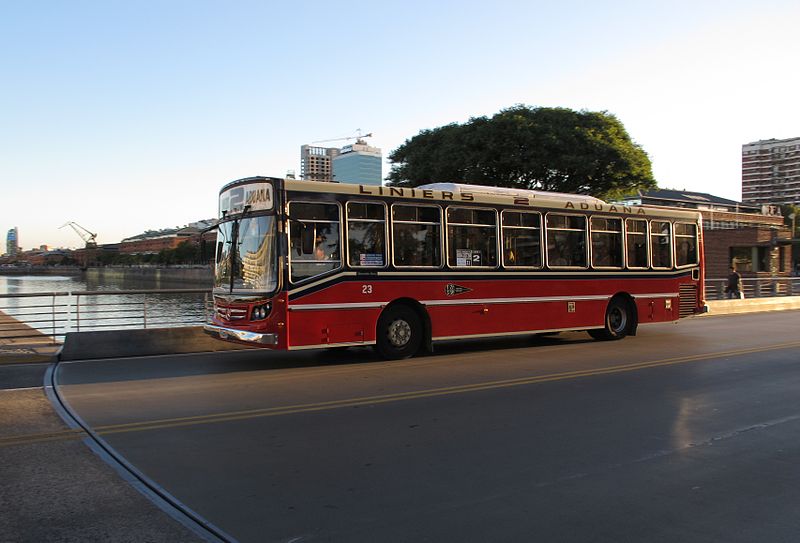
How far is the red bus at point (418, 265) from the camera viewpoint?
10.9 m

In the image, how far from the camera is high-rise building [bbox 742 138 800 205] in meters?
167

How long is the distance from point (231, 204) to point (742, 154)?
198 metres

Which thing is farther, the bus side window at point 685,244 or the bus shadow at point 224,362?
the bus side window at point 685,244

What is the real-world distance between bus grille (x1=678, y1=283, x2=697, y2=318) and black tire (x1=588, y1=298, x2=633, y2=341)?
75.5 inches

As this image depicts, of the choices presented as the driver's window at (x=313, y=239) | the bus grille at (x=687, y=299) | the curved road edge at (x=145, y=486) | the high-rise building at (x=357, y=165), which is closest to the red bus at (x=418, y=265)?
the driver's window at (x=313, y=239)

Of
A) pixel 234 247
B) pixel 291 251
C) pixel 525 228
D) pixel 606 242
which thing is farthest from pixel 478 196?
pixel 234 247

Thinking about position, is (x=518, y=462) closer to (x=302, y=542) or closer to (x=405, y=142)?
(x=302, y=542)

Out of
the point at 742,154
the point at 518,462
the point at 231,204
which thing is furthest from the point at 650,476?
the point at 742,154

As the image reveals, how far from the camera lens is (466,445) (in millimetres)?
6195

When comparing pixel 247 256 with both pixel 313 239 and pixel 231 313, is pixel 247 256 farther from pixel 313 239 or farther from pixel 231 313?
pixel 313 239

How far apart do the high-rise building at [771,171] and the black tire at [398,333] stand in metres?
177

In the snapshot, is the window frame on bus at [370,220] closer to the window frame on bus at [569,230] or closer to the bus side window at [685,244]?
the window frame on bus at [569,230]

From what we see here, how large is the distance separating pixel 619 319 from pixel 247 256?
966 cm

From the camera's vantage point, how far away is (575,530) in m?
4.16
